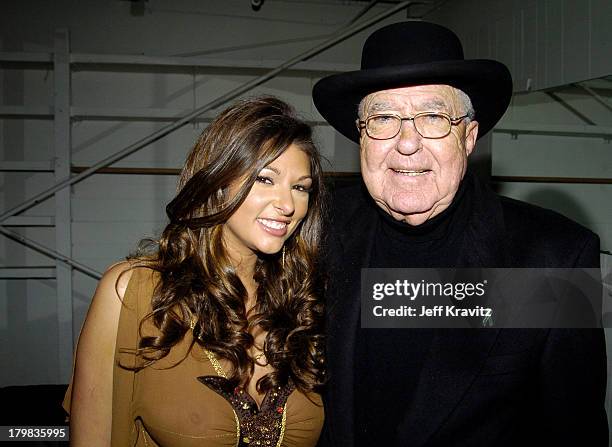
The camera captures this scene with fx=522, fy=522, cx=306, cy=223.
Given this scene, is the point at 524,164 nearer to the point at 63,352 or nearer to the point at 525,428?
the point at 525,428

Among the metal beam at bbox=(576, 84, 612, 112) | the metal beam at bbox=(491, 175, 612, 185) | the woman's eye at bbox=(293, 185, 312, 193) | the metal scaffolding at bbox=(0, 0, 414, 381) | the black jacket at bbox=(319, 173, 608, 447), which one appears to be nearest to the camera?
the black jacket at bbox=(319, 173, 608, 447)

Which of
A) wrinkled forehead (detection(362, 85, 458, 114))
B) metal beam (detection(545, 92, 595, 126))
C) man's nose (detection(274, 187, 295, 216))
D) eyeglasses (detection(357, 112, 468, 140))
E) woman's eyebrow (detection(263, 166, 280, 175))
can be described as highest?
metal beam (detection(545, 92, 595, 126))

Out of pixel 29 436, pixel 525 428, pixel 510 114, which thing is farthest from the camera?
pixel 510 114

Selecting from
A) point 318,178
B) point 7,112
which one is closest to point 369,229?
point 318,178

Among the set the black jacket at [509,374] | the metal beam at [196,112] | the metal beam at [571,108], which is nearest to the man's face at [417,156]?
the black jacket at [509,374]

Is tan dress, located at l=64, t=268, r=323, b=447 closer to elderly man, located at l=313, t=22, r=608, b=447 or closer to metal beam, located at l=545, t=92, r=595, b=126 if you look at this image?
elderly man, located at l=313, t=22, r=608, b=447

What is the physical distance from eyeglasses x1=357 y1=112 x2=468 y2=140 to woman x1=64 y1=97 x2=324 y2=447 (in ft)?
0.72

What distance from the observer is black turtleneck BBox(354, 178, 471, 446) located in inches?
48.3

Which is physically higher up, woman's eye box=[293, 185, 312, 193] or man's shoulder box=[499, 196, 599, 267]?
woman's eye box=[293, 185, 312, 193]

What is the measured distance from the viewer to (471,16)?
3.53 meters

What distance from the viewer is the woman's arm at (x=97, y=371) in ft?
4.11

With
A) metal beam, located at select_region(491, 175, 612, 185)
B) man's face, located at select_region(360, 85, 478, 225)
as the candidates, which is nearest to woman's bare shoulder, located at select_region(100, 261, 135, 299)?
man's face, located at select_region(360, 85, 478, 225)

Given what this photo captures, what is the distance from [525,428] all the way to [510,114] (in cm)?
222

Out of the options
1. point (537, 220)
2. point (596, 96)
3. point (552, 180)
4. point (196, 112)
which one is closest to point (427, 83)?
point (537, 220)
